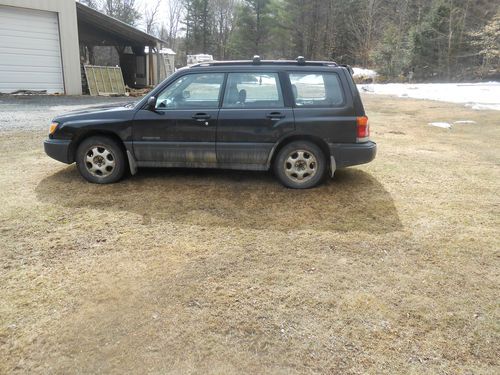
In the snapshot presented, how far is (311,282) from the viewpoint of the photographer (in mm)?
3203

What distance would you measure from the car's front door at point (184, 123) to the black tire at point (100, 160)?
31 centimetres

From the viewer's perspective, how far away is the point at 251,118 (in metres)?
5.17

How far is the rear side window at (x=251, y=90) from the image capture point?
523cm

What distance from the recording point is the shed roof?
1794 centimetres

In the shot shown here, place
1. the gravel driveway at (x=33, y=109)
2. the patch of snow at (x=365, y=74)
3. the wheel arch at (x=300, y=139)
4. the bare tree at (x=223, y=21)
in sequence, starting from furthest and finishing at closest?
the bare tree at (x=223, y=21)
the patch of snow at (x=365, y=74)
the gravel driveway at (x=33, y=109)
the wheel arch at (x=300, y=139)

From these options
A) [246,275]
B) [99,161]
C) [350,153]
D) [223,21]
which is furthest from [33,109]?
[223,21]

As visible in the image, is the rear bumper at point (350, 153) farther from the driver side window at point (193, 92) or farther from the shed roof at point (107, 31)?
the shed roof at point (107, 31)

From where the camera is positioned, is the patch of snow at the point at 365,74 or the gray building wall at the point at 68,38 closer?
Answer: the gray building wall at the point at 68,38

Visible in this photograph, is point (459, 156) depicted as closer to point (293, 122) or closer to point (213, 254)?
point (293, 122)

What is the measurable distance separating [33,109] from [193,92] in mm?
9709

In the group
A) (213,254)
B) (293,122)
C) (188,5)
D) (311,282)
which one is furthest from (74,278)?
(188,5)

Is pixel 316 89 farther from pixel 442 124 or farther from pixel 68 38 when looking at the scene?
pixel 68 38

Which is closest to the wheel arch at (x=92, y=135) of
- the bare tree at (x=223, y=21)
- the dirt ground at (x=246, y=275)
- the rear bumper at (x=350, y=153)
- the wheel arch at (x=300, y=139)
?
the dirt ground at (x=246, y=275)

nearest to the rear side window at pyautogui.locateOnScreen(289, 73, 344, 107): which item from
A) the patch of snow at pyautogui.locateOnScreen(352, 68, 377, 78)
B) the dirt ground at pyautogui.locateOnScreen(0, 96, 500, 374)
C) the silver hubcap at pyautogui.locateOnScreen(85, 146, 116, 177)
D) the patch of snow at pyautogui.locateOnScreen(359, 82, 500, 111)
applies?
the dirt ground at pyautogui.locateOnScreen(0, 96, 500, 374)
